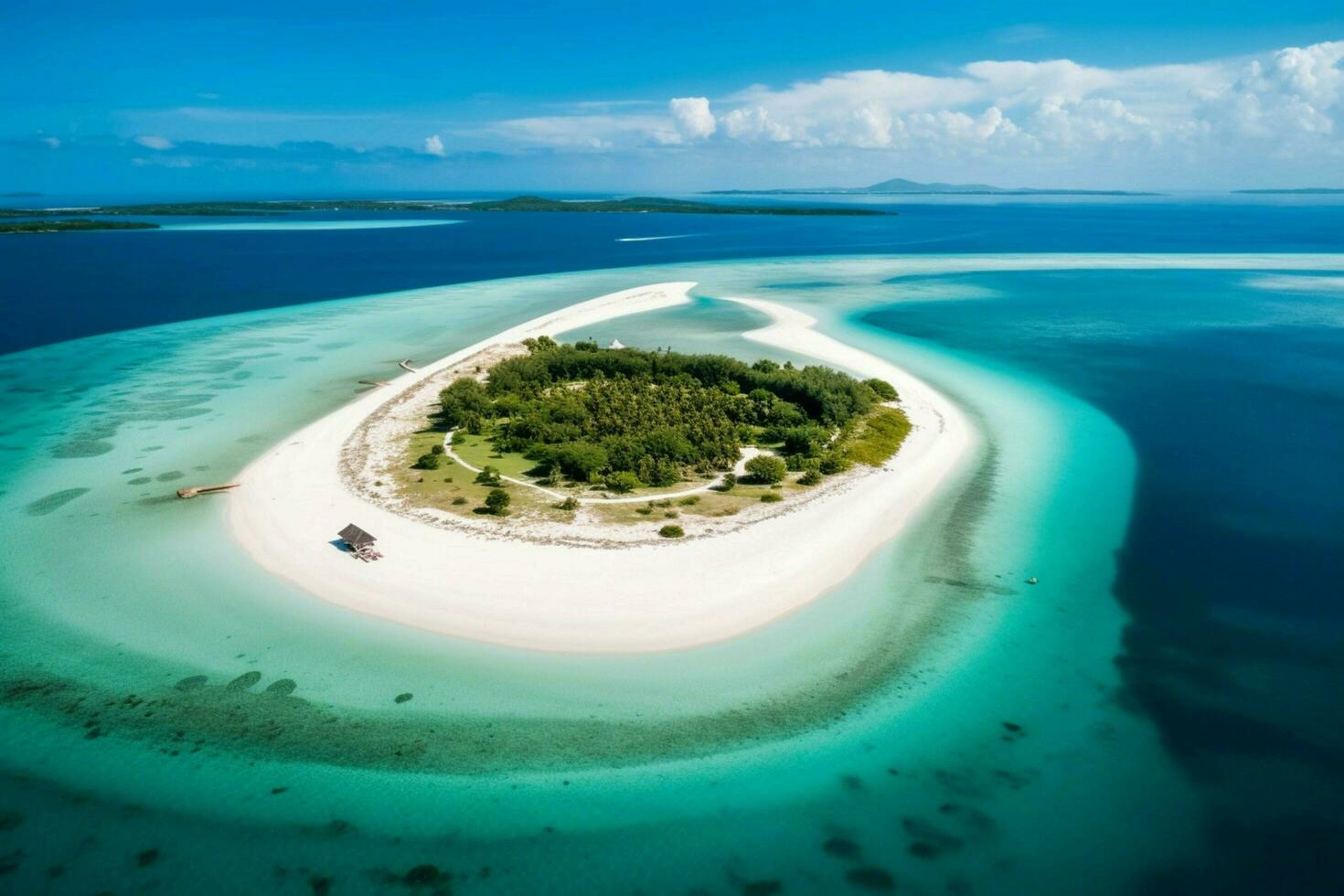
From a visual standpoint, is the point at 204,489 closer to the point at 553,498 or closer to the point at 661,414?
the point at 553,498

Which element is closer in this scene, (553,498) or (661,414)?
(553,498)

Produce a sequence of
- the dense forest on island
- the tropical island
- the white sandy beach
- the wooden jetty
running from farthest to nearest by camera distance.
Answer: the dense forest on island → the wooden jetty → the tropical island → the white sandy beach

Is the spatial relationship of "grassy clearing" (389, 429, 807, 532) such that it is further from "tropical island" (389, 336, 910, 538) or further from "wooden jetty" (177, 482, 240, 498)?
"wooden jetty" (177, 482, 240, 498)

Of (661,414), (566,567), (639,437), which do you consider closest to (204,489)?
(566,567)

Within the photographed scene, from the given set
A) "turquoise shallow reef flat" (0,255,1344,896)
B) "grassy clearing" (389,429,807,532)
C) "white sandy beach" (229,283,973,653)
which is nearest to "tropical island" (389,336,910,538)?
"grassy clearing" (389,429,807,532)

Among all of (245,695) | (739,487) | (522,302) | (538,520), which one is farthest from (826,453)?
(522,302)
